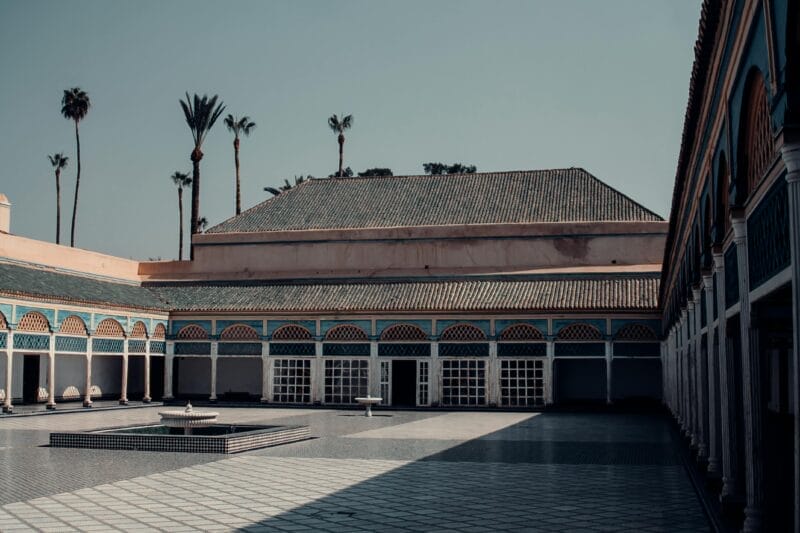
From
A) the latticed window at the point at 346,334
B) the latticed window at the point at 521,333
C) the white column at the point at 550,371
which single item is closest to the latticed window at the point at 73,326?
the latticed window at the point at 346,334

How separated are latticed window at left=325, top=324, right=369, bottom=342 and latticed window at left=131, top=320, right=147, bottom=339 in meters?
6.38

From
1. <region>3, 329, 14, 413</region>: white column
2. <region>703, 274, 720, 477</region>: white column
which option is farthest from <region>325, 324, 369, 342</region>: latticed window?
<region>703, 274, 720, 477</region>: white column

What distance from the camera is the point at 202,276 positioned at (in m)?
37.5

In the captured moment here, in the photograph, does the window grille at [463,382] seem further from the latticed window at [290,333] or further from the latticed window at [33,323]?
the latticed window at [33,323]

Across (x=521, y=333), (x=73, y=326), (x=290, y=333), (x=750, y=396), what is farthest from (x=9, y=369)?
(x=750, y=396)

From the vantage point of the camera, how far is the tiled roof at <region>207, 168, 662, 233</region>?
36.6 meters

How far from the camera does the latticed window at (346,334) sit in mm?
32500

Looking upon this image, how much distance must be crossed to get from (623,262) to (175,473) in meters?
23.8

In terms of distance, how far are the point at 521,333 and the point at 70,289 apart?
48.0 ft

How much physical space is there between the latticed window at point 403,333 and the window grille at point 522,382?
2.99 m

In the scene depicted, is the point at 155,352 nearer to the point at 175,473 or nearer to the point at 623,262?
the point at 623,262

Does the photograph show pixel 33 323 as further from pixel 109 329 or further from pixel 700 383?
pixel 700 383

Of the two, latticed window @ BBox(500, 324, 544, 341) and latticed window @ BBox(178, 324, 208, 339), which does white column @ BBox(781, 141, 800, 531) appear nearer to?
latticed window @ BBox(500, 324, 544, 341)

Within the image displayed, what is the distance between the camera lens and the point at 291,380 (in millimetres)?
33062
